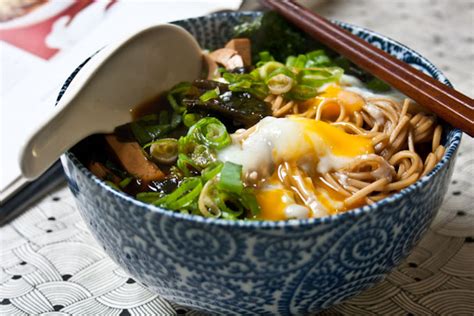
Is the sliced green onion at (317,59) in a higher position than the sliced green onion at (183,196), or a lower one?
lower

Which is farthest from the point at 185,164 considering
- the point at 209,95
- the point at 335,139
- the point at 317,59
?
the point at 317,59

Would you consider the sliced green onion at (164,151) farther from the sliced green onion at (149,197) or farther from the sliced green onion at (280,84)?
the sliced green onion at (280,84)

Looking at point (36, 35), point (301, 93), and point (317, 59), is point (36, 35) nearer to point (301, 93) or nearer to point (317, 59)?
point (317, 59)

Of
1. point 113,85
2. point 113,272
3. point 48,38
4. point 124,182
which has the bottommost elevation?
point 113,272

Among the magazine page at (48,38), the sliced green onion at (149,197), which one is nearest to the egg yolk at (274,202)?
the sliced green onion at (149,197)

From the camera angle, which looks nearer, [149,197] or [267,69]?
[149,197]
